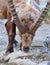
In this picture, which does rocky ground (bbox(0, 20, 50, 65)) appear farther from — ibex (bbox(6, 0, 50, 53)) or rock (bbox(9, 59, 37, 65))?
ibex (bbox(6, 0, 50, 53))

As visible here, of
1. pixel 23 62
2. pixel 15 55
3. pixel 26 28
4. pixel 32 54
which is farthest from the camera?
pixel 32 54

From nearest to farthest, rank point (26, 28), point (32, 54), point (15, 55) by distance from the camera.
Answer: point (26, 28), point (15, 55), point (32, 54)

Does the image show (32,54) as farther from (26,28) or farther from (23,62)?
(23,62)

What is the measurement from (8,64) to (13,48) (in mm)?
1391

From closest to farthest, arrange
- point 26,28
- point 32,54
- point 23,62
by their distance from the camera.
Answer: point 23,62 → point 26,28 → point 32,54

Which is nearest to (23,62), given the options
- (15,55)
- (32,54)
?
(15,55)

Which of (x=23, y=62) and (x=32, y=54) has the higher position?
(x=23, y=62)

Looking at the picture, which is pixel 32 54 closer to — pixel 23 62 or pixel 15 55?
pixel 15 55

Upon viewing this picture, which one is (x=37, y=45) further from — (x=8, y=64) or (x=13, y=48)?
(x=8, y=64)

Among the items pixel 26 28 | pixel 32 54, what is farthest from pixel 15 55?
pixel 26 28

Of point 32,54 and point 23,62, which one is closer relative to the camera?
point 23,62

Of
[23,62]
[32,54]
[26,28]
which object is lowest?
[32,54]

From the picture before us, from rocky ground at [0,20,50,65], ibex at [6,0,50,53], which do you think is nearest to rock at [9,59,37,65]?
rocky ground at [0,20,50,65]

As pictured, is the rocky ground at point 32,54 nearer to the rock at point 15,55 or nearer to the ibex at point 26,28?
the rock at point 15,55
